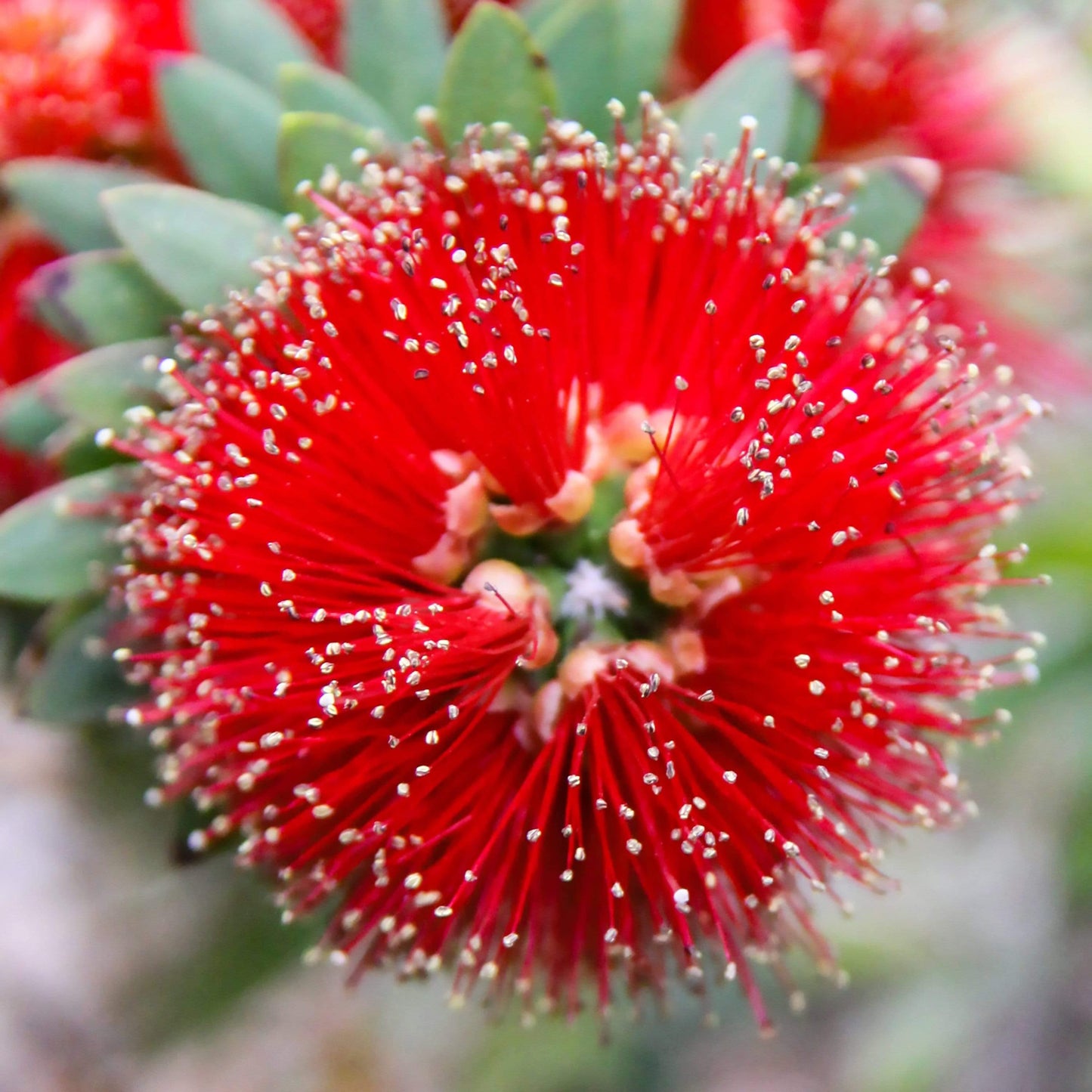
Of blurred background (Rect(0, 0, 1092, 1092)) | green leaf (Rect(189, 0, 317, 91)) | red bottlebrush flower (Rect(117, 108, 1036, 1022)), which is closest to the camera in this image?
red bottlebrush flower (Rect(117, 108, 1036, 1022))

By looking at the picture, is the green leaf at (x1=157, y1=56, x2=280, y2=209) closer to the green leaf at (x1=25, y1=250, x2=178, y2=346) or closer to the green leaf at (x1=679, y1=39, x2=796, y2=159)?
the green leaf at (x1=25, y1=250, x2=178, y2=346)

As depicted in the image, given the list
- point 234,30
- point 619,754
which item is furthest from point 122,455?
point 619,754

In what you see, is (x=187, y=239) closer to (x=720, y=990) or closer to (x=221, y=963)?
(x=221, y=963)

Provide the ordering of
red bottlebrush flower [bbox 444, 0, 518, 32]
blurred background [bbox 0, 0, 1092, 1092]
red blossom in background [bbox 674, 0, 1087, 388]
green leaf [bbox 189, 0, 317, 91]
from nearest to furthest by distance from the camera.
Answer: green leaf [bbox 189, 0, 317, 91] → red bottlebrush flower [bbox 444, 0, 518, 32] → red blossom in background [bbox 674, 0, 1087, 388] → blurred background [bbox 0, 0, 1092, 1092]

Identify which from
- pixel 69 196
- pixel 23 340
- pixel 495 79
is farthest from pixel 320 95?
pixel 23 340

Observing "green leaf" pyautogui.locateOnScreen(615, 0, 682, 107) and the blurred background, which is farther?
the blurred background

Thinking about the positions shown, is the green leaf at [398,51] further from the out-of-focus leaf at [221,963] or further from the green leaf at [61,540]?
the out-of-focus leaf at [221,963]

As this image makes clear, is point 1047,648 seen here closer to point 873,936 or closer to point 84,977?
point 873,936

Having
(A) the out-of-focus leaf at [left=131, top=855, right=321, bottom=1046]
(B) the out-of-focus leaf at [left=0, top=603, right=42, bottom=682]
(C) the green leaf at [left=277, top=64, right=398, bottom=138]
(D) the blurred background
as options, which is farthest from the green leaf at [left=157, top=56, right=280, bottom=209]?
(A) the out-of-focus leaf at [left=131, top=855, right=321, bottom=1046]
